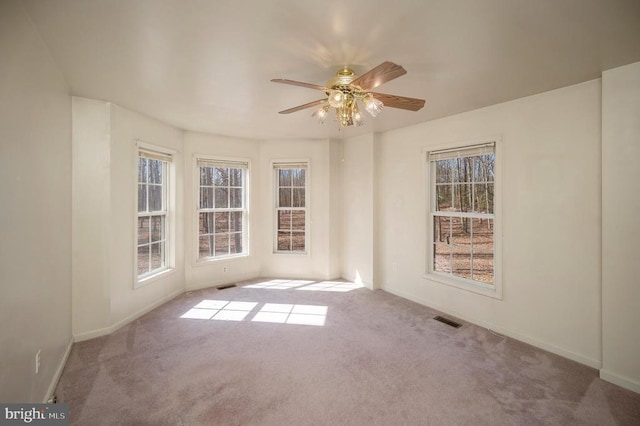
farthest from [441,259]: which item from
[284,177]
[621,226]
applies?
[284,177]

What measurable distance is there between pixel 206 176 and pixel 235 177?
0.49m

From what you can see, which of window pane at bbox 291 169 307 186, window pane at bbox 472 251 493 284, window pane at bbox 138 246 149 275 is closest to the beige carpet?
window pane at bbox 138 246 149 275

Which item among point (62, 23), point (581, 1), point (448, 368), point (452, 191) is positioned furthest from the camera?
point (452, 191)

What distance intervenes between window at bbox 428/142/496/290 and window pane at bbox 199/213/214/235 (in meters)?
3.39

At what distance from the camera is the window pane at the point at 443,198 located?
12.3 feet

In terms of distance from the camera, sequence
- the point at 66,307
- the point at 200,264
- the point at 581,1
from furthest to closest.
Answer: the point at 200,264, the point at 66,307, the point at 581,1

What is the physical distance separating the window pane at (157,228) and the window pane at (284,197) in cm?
192

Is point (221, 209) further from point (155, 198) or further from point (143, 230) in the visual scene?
point (143, 230)

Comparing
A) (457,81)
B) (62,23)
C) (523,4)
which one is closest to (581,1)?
(523,4)

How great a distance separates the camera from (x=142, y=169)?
12.1 ft

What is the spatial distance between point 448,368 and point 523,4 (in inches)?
104

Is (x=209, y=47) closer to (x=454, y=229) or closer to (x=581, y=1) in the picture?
(x=581, y=1)

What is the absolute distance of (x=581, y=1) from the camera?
4.95 ft

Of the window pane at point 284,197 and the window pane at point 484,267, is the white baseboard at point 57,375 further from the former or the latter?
the window pane at point 484,267
